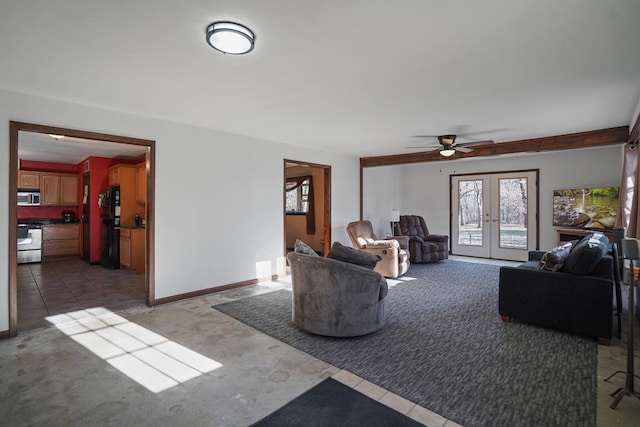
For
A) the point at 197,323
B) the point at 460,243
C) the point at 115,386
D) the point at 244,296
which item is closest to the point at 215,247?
the point at 244,296

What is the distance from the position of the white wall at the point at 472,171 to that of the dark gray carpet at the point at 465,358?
3.78m

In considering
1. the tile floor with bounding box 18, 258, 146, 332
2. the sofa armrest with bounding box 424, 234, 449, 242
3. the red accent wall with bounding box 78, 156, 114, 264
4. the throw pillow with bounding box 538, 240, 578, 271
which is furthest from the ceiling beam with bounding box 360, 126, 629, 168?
the red accent wall with bounding box 78, 156, 114, 264

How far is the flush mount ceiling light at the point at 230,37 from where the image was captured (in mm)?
2004

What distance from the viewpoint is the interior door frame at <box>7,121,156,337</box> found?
3191 mm

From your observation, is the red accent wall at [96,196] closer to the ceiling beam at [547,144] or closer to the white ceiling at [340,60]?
the white ceiling at [340,60]

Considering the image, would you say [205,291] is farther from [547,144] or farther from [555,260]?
[547,144]

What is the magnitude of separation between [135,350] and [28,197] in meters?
7.15

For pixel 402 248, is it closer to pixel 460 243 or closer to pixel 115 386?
pixel 460 243

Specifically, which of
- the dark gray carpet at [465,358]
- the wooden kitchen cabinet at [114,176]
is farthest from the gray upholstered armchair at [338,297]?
the wooden kitchen cabinet at [114,176]

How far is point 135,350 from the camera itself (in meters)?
2.93

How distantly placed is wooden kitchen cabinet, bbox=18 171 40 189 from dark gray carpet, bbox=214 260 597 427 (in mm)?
6844

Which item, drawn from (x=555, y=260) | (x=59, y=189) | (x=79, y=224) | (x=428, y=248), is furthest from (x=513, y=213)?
(x=59, y=189)

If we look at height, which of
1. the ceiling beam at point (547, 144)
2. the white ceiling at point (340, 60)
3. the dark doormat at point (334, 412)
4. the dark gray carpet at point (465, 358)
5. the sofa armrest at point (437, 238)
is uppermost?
the white ceiling at point (340, 60)

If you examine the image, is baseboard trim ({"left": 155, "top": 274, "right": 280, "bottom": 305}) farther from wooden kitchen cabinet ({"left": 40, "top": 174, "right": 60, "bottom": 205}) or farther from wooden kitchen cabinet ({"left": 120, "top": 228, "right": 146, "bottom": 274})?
wooden kitchen cabinet ({"left": 40, "top": 174, "right": 60, "bottom": 205})
